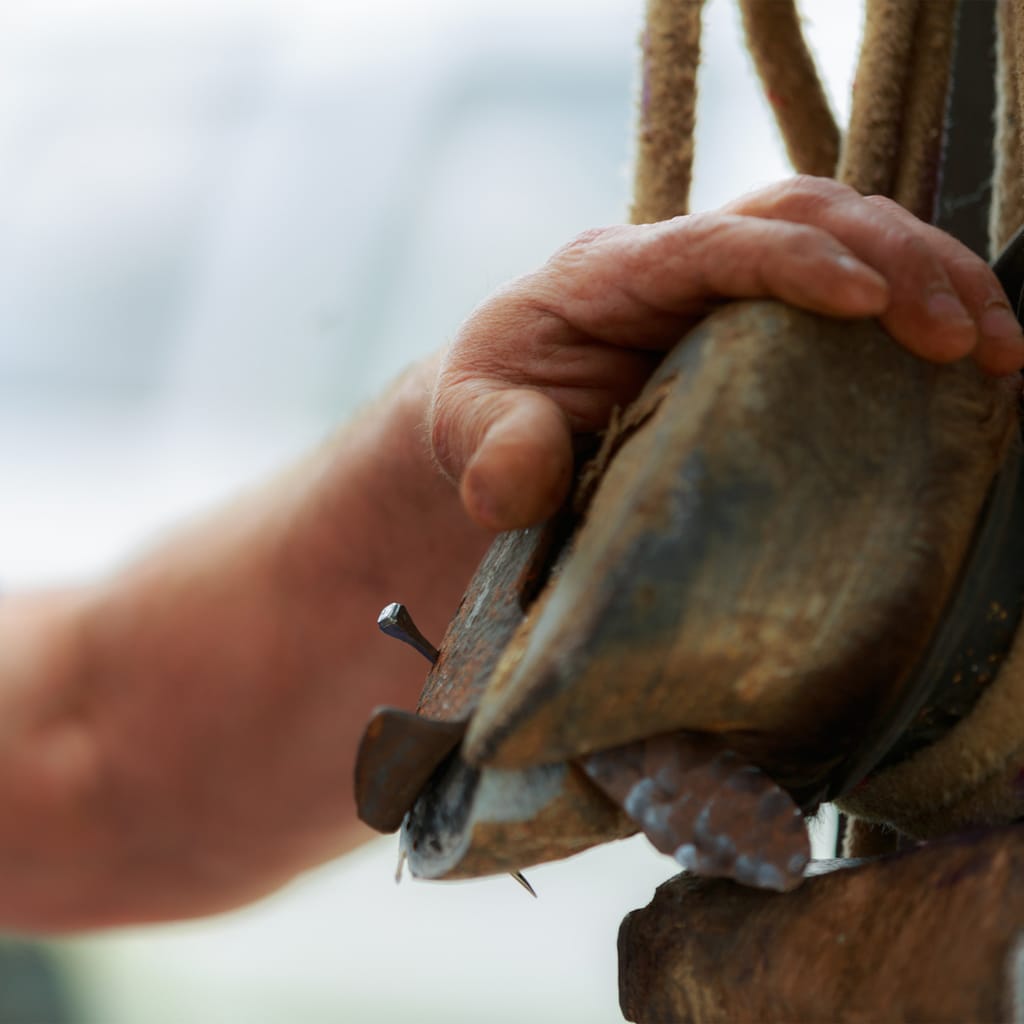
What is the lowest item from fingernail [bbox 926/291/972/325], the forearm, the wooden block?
the forearm

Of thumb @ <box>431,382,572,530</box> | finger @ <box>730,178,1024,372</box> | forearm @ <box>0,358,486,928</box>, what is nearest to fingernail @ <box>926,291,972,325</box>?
finger @ <box>730,178,1024,372</box>

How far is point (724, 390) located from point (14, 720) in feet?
3.74

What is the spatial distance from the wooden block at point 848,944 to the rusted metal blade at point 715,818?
2cm

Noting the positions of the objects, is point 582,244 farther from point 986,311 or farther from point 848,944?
point 848,944

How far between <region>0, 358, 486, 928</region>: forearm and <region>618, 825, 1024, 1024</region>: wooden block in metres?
0.63

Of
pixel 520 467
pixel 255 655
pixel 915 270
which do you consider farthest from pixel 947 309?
pixel 255 655

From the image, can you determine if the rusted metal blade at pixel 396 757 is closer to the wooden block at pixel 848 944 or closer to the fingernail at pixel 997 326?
the wooden block at pixel 848 944

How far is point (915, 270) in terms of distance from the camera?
35 centimetres

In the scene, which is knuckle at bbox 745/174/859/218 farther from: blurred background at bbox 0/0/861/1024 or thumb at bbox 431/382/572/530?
blurred background at bbox 0/0/861/1024

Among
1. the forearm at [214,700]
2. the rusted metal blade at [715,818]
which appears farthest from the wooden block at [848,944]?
the forearm at [214,700]

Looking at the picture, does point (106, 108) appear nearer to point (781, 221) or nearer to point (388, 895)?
point (388, 895)

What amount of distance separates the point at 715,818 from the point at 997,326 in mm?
166

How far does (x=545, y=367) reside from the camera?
46 centimetres

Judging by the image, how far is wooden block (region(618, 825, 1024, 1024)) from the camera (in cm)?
30
